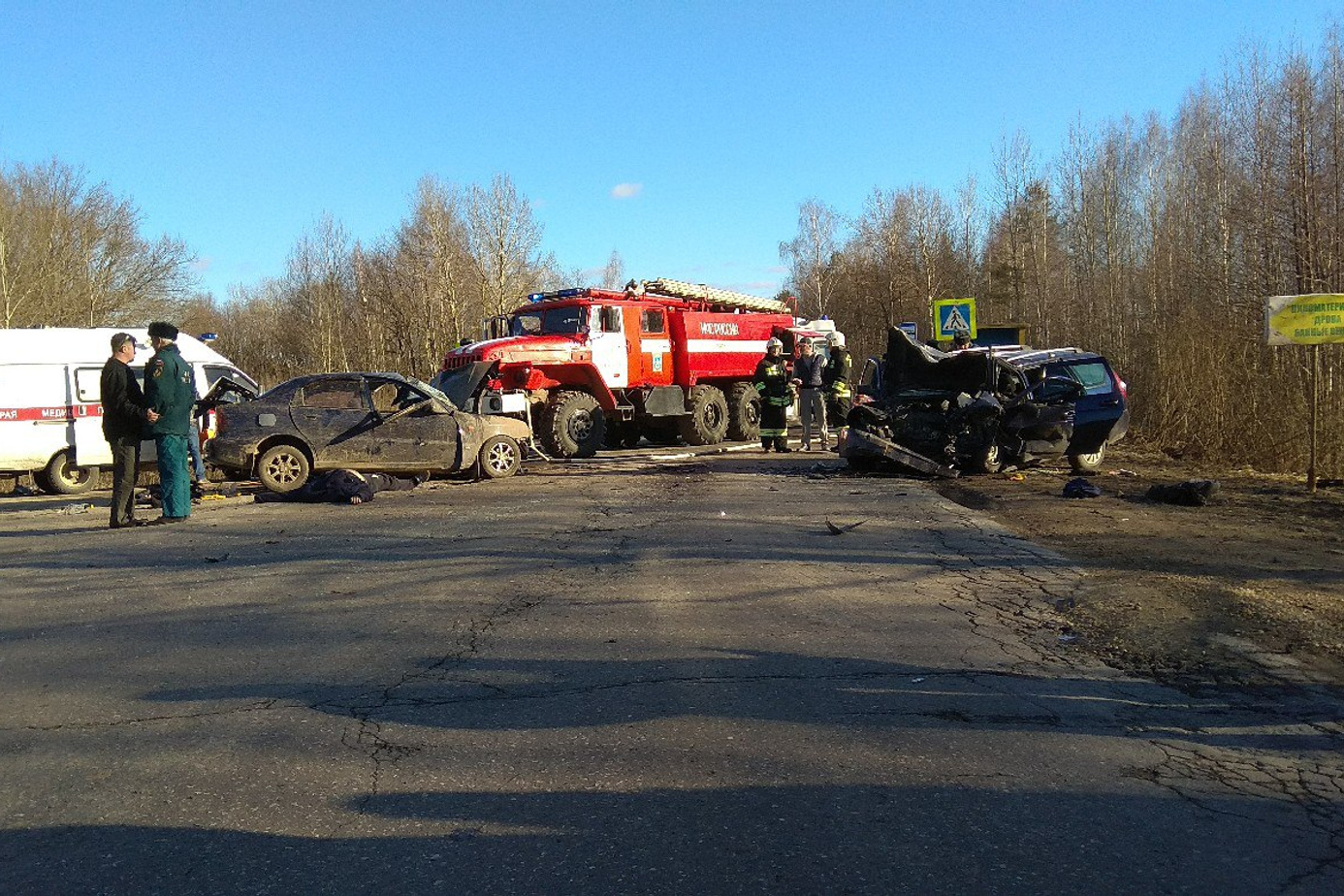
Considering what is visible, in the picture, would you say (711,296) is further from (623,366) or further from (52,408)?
(52,408)

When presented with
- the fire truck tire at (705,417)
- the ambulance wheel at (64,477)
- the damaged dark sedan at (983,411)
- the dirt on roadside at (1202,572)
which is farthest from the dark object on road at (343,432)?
the fire truck tire at (705,417)

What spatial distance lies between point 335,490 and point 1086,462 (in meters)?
10.8

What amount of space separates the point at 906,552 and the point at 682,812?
572cm

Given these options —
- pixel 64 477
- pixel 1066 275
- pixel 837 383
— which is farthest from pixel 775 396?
pixel 1066 275

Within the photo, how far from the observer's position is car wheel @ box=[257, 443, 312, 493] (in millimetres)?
13656

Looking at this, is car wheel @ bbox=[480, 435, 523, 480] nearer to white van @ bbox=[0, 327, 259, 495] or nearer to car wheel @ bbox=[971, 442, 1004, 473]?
white van @ bbox=[0, 327, 259, 495]

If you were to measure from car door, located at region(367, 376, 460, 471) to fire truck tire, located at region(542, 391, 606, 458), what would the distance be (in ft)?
11.6

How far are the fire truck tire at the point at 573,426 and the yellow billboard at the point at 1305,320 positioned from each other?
1028 centimetres

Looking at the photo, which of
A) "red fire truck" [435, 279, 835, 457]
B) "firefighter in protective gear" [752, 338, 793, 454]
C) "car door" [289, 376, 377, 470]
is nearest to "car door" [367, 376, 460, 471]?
"car door" [289, 376, 377, 470]

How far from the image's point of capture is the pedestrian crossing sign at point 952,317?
23562 mm

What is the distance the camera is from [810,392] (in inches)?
760

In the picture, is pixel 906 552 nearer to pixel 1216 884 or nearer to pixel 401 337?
pixel 1216 884

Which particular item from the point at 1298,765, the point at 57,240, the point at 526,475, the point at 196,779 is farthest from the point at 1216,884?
the point at 57,240

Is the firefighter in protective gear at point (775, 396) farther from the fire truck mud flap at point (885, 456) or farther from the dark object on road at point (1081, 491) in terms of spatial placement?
the dark object on road at point (1081, 491)
